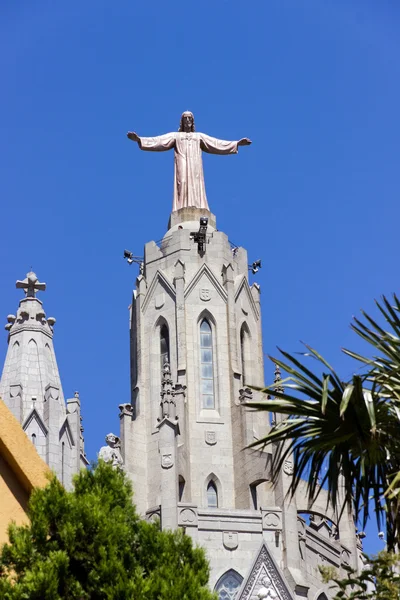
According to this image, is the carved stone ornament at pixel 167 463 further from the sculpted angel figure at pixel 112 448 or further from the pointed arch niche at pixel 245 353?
the pointed arch niche at pixel 245 353

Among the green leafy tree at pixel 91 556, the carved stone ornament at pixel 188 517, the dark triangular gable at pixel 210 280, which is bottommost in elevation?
the green leafy tree at pixel 91 556

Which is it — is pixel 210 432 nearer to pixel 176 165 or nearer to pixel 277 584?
pixel 277 584

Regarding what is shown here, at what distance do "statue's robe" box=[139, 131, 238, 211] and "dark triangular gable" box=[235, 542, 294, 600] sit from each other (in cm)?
1353

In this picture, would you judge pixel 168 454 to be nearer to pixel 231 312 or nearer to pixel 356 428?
pixel 231 312

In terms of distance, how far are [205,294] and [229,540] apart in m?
8.32

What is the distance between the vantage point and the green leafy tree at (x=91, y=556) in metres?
21.8

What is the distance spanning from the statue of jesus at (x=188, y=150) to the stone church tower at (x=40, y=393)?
25.0 feet

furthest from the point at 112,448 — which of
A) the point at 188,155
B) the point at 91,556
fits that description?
the point at 91,556

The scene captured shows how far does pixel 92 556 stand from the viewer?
882 inches

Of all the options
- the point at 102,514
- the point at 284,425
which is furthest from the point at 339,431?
the point at 102,514

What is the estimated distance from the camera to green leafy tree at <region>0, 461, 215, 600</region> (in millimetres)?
21828

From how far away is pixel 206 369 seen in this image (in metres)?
49.4

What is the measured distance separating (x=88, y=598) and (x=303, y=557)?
24.6m

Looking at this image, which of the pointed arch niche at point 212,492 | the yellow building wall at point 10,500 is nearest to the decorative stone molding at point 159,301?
the pointed arch niche at point 212,492
